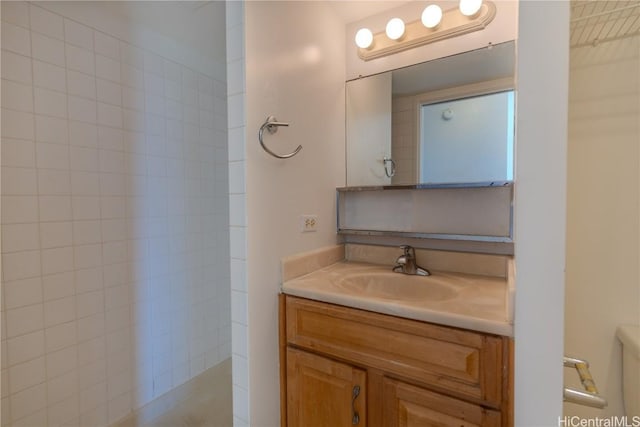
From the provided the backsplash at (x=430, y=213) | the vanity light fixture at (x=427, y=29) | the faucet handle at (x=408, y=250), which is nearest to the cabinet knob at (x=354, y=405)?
the faucet handle at (x=408, y=250)

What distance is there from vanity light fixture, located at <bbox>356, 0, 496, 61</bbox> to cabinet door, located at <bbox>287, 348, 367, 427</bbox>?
4.78ft

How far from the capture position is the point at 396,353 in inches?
36.7

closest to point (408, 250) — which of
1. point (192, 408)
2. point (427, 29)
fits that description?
point (427, 29)

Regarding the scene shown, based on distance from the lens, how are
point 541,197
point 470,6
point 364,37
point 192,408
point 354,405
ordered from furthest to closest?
point 192,408 → point 364,37 → point 470,6 → point 354,405 → point 541,197

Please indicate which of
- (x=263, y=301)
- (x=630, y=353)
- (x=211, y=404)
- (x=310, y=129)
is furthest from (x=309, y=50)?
(x=211, y=404)

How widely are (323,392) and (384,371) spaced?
0.27m

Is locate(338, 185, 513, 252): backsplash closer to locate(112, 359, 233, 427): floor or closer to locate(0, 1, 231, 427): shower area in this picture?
locate(0, 1, 231, 427): shower area

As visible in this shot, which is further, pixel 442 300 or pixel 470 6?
pixel 470 6

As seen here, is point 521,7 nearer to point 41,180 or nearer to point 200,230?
point 41,180

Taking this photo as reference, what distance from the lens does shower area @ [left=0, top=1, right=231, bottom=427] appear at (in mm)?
1291

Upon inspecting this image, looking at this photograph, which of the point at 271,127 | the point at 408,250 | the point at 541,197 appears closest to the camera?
the point at 541,197

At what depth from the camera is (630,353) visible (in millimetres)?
1002

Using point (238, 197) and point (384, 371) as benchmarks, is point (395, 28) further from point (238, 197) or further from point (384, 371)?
point (384, 371)

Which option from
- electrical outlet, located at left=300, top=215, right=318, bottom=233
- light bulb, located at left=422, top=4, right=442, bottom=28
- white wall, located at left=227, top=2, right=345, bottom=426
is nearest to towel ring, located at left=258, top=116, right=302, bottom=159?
white wall, located at left=227, top=2, right=345, bottom=426
